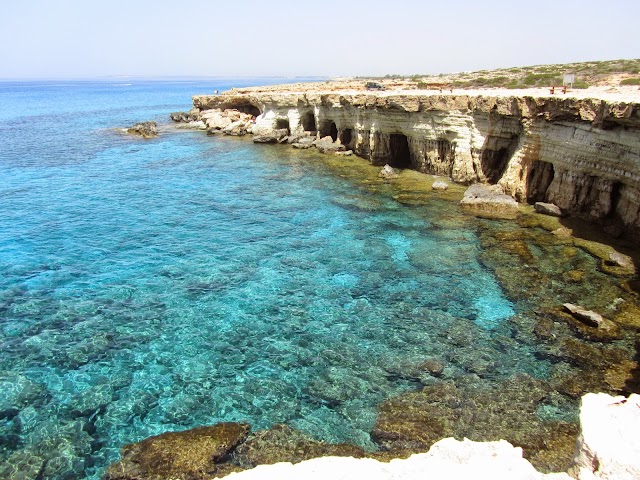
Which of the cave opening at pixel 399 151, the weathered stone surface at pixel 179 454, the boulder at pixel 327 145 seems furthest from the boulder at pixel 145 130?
the weathered stone surface at pixel 179 454

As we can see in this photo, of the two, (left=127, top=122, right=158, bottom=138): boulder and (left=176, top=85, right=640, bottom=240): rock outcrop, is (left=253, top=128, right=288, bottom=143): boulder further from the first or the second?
(left=127, top=122, right=158, bottom=138): boulder

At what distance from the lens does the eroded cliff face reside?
24.0 m

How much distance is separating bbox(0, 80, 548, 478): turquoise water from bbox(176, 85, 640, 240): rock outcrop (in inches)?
275

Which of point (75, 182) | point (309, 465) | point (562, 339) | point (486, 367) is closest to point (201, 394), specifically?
point (309, 465)

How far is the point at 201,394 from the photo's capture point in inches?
562

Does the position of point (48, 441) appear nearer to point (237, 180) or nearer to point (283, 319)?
point (283, 319)

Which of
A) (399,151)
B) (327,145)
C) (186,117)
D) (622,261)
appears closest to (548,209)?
(622,261)

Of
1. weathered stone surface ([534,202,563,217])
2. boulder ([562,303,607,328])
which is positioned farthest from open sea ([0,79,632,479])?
weathered stone surface ([534,202,563,217])

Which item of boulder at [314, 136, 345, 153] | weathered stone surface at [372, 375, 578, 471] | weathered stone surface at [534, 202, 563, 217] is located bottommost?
weathered stone surface at [372, 375, 578, 471]

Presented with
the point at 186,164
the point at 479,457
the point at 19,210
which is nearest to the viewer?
the point at 479,457

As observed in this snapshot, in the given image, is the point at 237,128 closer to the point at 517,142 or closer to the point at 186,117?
the point at 186,117

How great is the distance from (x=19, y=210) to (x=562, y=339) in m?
34.5

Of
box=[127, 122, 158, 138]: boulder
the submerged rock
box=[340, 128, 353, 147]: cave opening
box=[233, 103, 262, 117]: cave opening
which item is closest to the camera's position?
the submerged rock

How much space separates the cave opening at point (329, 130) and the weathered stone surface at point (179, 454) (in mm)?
43072
